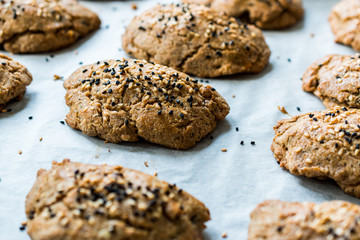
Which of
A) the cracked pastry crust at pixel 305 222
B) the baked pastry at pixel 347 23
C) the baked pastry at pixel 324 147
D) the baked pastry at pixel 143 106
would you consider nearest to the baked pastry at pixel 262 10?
the baked pastry at pixel 347 23

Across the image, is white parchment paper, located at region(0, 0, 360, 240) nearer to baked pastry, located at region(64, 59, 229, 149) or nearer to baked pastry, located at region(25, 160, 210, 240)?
baked pastry, located at region(64, 59, 229, 149)

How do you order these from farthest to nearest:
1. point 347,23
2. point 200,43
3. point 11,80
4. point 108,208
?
1. point 347,23
2. point 200,43
3. point 11,80
4. point 108,208

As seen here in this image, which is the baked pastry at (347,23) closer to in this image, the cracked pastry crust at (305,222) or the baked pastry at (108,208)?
the cracked pastry crust at (305,222)

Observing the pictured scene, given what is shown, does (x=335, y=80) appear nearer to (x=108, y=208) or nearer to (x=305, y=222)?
(x=305, y=222)

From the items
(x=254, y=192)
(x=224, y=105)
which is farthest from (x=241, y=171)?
(x=224, y=105)

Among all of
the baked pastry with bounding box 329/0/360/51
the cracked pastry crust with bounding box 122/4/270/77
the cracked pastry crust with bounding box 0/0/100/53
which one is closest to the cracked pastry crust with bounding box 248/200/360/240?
the cracked pastry crust with bounding box 122/4/270/77

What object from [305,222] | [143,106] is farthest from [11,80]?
[305,222]
